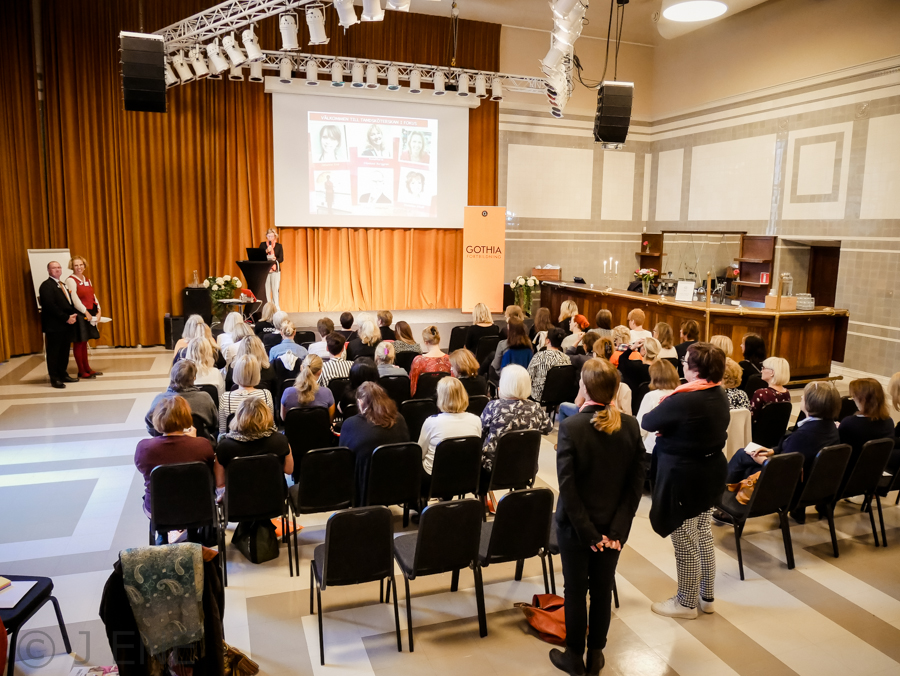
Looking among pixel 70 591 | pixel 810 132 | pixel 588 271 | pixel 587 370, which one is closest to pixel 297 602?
pixel 70 591

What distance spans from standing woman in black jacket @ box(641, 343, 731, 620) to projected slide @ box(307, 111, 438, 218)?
9925 mm

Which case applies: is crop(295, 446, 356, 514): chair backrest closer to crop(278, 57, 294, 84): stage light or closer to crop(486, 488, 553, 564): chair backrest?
crop(486, 488, 553, 564): chair backrest

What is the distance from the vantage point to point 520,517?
3.35m

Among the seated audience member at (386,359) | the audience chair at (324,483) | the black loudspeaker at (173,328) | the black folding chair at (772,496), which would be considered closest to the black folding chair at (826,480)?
the black folding chair at (772,496)

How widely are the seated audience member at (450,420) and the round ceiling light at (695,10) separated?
8.10 m

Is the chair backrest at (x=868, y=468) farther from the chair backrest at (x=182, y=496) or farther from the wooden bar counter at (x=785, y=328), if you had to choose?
the wooden bar counter at (x=785, y=328)

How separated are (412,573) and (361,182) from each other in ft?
33.3

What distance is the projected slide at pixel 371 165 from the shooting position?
473 inches

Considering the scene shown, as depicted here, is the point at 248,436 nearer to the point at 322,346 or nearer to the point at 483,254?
the point at 322,346

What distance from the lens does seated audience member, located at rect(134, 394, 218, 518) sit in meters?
3.59

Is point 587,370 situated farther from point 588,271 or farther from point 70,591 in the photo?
point 588,271

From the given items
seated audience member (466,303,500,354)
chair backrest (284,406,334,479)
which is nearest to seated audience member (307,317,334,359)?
chair backrest (284,406,334,479)

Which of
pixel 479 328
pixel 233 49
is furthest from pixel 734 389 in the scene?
pixel 233 49

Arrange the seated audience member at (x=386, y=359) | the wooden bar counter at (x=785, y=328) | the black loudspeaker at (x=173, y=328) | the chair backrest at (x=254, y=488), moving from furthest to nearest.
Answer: the black loudspeaker at (x=173, y=328), the wooden bar counter at (x=785, y=328), the seated audience member at (x=386, y=359), the chair backrest at (x=254, y=488)
